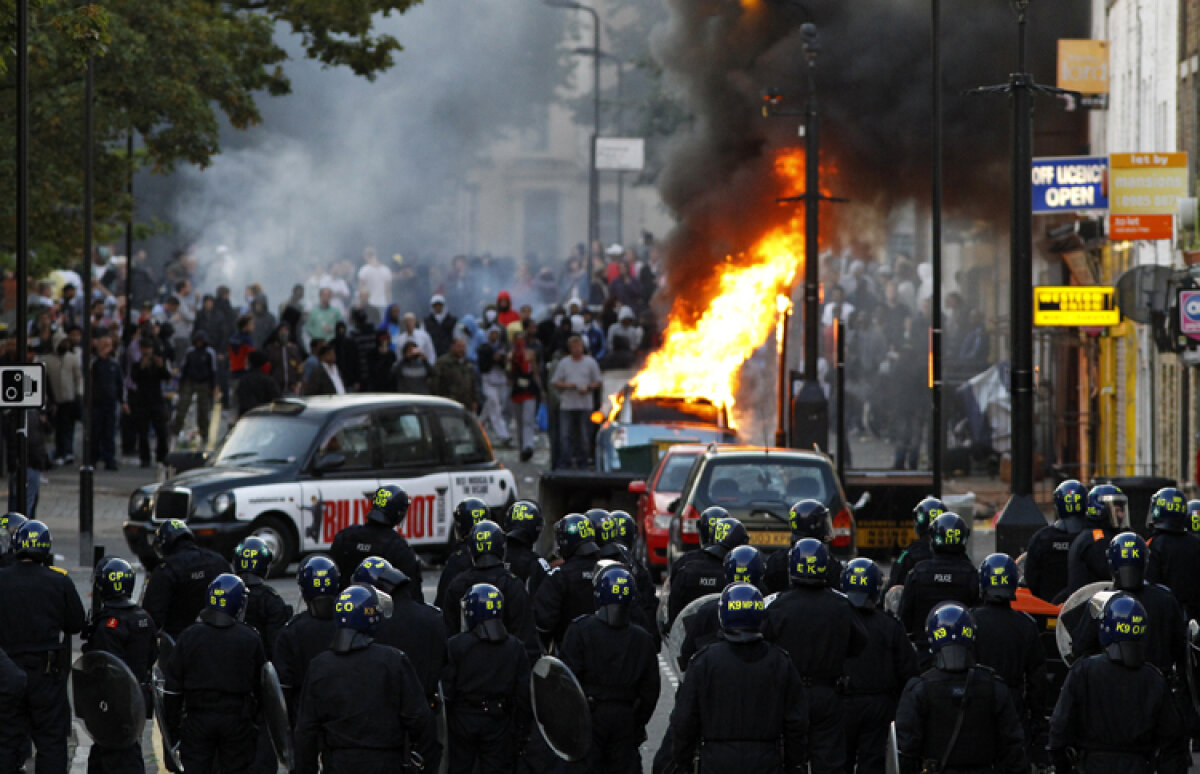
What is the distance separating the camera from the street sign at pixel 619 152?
149 feet

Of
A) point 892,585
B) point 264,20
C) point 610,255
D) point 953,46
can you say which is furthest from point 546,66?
point 892,585

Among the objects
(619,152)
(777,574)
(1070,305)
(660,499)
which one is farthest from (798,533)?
(619,152)

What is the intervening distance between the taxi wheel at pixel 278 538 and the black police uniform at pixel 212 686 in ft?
27.8

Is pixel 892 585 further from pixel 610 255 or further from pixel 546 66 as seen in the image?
pixel 546 66

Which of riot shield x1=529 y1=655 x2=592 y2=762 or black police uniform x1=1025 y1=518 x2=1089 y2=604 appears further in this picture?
black police uniform x1=1025 y1=518 x2=1089 y2=604

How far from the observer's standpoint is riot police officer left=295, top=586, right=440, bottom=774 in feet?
26.3

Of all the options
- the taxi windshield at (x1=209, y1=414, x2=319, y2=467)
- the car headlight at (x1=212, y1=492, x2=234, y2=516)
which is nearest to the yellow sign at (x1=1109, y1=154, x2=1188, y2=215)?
the taxi windshield at (x1=209, y1=414, x2=319, y2=467)

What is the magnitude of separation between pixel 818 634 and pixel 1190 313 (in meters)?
11.2

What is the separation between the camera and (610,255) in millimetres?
37531

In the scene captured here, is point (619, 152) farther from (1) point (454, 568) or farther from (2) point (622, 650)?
(2) point (622, 650)

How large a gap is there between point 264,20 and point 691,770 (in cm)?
2026

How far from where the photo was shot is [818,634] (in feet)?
30.5

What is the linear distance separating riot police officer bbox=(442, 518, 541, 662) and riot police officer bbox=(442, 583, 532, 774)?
95 centimetres

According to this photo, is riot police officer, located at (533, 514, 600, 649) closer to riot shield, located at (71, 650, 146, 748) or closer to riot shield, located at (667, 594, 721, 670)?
riot shield, located at (667, 594, 721, 670)
